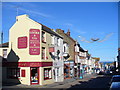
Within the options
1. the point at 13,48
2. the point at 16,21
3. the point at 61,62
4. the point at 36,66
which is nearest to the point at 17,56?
the point at 13,48

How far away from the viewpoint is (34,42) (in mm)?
25000

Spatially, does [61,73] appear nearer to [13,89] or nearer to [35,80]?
[35,80]

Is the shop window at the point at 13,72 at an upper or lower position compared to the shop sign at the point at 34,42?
lower

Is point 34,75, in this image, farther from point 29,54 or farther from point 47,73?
point 29,54

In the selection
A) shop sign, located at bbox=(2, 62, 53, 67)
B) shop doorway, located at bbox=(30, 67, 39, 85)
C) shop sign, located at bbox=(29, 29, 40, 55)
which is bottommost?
shop doorway, located at bbox=(30, 67, 39, 85)

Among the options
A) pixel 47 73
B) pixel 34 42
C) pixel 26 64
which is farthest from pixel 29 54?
pixel 47 73

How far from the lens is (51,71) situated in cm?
2741

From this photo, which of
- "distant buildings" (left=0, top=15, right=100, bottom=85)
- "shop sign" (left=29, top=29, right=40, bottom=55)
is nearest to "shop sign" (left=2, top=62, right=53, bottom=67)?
"distant buildings" (left=0, top=15, right=100, bottom=85)

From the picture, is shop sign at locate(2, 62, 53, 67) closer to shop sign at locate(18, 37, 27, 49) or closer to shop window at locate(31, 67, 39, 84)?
shop window at locate(31, 67, 39, 84)

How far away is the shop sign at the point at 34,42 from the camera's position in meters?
24.9

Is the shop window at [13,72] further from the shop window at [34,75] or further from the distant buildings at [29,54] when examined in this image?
the shop window at [34,75]

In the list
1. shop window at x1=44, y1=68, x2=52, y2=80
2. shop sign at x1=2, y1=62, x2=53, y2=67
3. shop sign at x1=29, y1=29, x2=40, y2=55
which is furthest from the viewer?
shop window at x1=44, y1=68, x2=52, y2=80

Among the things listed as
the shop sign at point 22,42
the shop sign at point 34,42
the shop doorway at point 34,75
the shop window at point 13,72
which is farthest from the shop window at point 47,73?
the shop sign at point 22,42

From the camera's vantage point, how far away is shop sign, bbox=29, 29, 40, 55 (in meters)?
24.9
